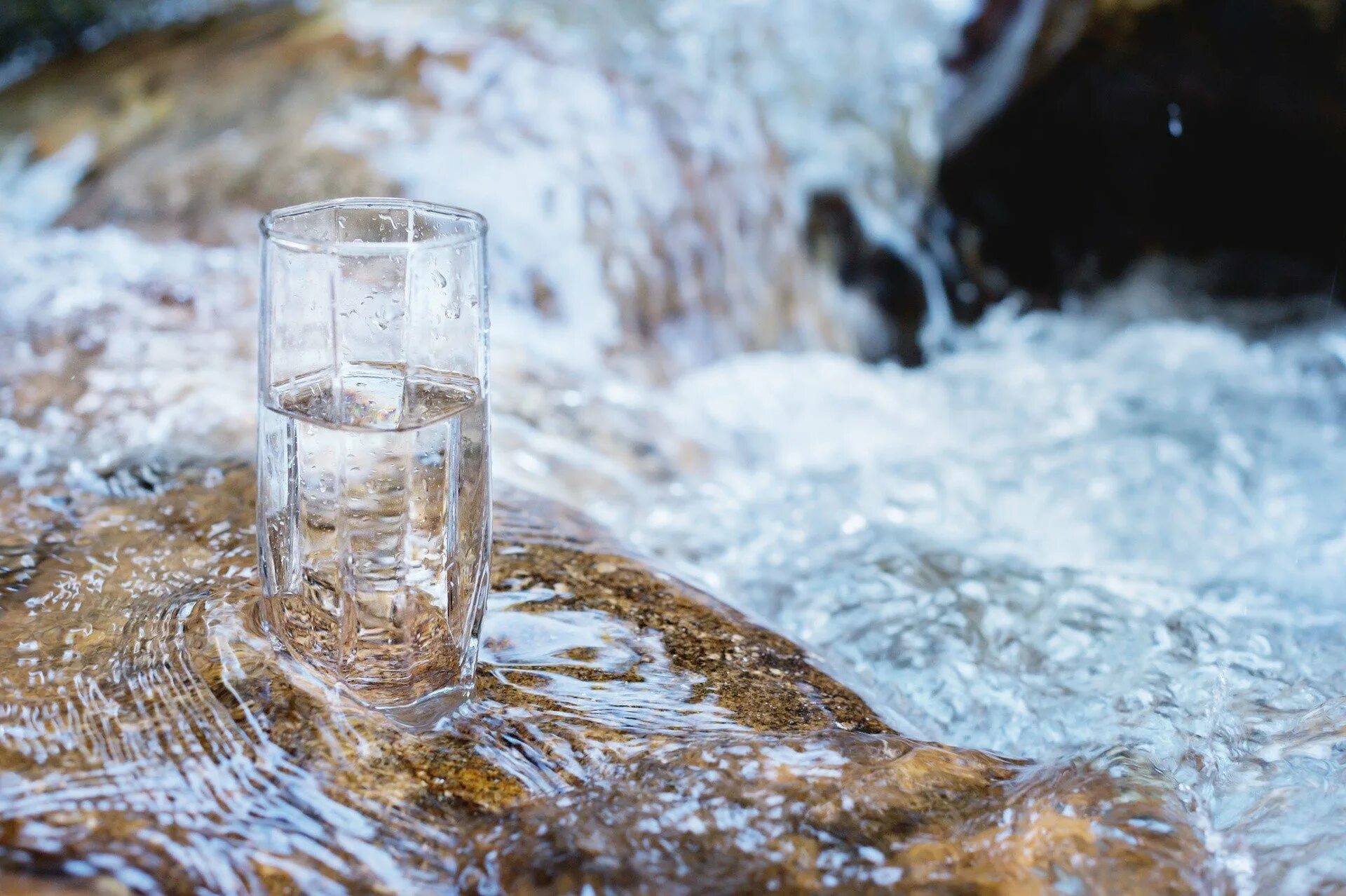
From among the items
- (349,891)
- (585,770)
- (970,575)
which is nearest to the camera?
(349,891)

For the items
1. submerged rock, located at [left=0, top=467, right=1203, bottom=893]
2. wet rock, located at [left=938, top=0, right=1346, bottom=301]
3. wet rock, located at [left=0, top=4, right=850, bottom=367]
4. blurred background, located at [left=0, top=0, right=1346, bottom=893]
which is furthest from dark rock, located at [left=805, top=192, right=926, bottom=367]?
submerged rock, located at [left=0, top=467, right=1203, bottom=893]

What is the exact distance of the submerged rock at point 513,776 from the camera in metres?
1.16

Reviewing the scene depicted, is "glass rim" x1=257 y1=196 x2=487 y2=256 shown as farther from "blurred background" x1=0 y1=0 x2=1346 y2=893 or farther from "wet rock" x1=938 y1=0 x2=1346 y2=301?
"wet rock" x1=938 y1=0 x2=1346 y2=301

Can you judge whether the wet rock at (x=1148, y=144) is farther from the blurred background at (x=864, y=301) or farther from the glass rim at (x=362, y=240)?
the glass rim at (x=362, y=240)

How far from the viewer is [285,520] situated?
4.77 feet

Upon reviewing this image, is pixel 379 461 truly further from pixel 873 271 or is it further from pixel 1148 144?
pixel 1148 144

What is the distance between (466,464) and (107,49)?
501 centimetres

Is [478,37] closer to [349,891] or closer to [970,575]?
[970,575]

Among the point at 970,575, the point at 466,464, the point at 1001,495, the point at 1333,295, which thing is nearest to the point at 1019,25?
the point at 1333,295

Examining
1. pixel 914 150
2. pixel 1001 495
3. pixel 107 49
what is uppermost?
pixel 107 49

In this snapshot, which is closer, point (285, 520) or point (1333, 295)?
point (285, 520)

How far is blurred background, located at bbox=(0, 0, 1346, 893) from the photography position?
2.18m

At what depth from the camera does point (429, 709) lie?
4.74ft

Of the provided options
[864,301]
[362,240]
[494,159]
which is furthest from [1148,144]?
[362,240]
